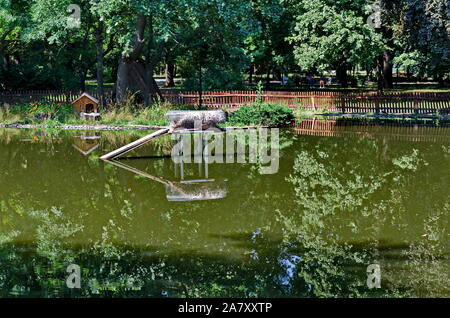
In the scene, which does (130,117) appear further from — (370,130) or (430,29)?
(430,29)

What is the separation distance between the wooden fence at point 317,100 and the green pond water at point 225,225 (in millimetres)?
12270

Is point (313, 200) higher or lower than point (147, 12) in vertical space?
lower

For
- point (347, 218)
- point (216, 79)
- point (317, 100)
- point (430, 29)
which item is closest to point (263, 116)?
point (216, 79)

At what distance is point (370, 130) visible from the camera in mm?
25125

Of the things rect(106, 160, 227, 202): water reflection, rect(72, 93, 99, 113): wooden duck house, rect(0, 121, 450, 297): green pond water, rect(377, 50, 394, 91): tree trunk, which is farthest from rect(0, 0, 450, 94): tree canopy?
rect(106, 160, 227, 202): water reflection

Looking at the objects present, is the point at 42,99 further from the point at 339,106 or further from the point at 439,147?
the point at 439,147

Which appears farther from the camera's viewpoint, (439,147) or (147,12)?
(147,12)

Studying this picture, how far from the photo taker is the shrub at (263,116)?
25.7 metres

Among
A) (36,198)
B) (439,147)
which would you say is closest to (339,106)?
(439,147)

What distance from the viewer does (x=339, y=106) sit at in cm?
3222

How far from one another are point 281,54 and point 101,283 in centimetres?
3789

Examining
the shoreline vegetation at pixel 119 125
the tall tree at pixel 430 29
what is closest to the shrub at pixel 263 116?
the shoreline vegetation at pixel 119 125

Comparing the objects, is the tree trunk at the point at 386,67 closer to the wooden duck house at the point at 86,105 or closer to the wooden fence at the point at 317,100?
the wooden fence at the point at 317,100

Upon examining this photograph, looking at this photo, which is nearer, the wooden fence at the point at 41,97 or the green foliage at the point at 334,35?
the wooden fence at the point at 41,97
